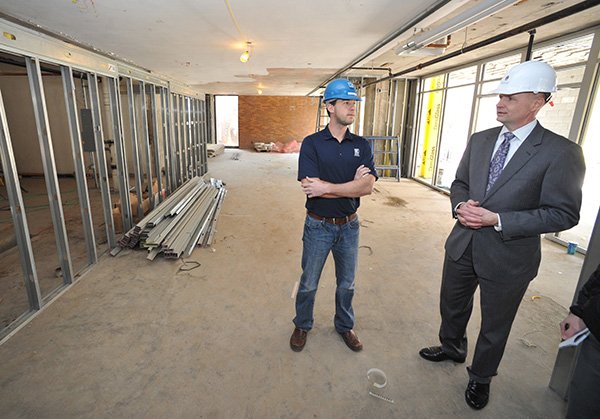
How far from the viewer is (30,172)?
805cm

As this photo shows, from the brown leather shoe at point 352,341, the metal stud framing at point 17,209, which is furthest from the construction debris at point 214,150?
the brown leather shoe at point 352,341

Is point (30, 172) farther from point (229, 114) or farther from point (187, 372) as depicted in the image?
point (229, 114)

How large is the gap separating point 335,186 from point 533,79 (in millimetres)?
1097

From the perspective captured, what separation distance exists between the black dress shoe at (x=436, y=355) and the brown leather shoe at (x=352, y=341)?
0.45 m

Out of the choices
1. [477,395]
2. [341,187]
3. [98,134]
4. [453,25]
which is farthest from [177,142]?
[477,395]

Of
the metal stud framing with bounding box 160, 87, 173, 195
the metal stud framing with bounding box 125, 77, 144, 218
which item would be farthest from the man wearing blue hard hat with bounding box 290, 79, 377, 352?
the metal stud framing with bounding box 160, 87, 173, 195

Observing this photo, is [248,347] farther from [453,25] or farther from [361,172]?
[453,25]

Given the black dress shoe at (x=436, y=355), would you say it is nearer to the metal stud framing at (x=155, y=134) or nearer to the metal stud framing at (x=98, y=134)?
the metal stud framing at (x=98, y=134)

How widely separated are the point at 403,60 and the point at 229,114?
12877mm

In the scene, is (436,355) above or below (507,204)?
below

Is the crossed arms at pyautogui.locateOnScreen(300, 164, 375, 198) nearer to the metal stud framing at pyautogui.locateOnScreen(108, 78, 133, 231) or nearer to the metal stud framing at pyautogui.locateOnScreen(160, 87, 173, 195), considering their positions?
the metal stud framing at pyautogui.locateOnScreen(108, 78, 133, 231)

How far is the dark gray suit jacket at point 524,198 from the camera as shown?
1.52m

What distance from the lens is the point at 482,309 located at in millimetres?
1823

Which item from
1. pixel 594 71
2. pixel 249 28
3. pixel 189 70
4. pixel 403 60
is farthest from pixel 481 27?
→ pixel 189 70
